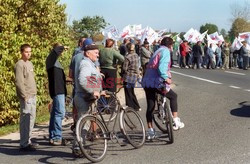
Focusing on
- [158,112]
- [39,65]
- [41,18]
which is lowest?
[158,112]

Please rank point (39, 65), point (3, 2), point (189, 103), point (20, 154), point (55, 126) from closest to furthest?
point (20, 154), point (55, 126), point (3, 2), point (39, 65), point (189, 103)

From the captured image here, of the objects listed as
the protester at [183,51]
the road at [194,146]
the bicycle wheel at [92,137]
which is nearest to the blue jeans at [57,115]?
the road at [194,146]

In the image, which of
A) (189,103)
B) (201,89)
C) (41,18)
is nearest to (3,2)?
(41,18)

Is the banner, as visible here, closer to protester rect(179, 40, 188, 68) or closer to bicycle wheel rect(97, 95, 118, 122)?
protester rect(179, 40, 188, 68)

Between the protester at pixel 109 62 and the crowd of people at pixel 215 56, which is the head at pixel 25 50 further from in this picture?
the crowd of people at pixel 215 56

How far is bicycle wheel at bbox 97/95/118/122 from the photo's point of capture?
7.65m

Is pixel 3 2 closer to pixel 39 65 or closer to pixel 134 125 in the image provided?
pixel 39 65

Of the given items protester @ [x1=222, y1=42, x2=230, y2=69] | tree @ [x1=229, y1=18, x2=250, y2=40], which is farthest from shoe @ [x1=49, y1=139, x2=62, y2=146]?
tree @ [x1=229, y1=18, x2=250, y2=40]

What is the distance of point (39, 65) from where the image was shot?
36.7ft

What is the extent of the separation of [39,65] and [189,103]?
13.8ft

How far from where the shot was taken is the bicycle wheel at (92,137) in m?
6.28

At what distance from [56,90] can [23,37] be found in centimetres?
337

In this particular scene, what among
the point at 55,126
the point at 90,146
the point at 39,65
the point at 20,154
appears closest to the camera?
the point at 90,146

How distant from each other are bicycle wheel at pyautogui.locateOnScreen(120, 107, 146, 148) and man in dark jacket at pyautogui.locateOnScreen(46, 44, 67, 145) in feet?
3.81
